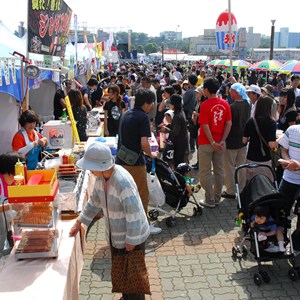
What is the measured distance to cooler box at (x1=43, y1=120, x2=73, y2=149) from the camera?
6234 millimetres

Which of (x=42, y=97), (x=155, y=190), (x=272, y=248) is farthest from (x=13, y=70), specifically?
(x=42, y=97)

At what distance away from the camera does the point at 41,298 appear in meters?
2.49

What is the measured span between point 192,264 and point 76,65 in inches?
425

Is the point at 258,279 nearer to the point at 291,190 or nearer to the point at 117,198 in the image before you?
the point at 291,190

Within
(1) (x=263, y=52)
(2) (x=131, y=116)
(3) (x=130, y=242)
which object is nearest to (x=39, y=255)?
(3) (x=130, y=242)

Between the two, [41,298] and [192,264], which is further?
[192,264]

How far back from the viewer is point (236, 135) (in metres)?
6.07

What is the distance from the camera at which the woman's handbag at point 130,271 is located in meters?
3.09

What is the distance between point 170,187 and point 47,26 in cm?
311

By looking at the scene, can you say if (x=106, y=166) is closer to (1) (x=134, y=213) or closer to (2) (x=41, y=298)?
(1) (x=134, y=213)

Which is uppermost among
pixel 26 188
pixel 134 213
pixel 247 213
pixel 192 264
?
pixel 26 188

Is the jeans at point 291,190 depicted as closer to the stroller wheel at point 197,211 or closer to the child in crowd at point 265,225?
the child in crowd at point 265,225

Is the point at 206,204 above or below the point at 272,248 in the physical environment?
below

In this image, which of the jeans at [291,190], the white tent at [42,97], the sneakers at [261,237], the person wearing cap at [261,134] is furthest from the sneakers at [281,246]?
the white tent at [42,97]
